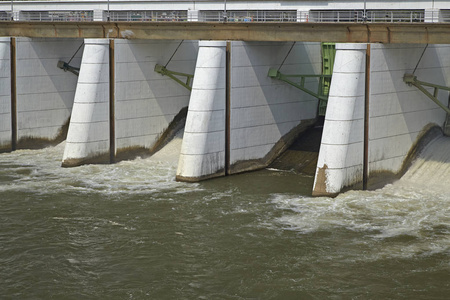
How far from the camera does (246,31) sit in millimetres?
34438

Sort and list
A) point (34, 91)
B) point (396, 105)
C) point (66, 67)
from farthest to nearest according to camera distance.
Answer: point (66, 67) → point (34, 91) → point (396, 105)

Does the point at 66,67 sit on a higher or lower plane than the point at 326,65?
lower

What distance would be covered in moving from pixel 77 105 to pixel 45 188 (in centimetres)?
554

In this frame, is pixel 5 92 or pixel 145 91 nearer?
pixel 145 91

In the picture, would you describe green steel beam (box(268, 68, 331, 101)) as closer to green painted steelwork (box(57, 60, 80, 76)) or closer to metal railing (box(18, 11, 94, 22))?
green painted steelwork (box(57, 60, 80, 76))

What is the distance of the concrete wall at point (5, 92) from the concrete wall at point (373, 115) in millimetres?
18871

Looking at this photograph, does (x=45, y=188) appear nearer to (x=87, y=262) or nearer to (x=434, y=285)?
(x=87, y=262)

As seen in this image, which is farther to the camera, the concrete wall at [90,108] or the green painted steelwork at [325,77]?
the green painted steelwork at [325,77]

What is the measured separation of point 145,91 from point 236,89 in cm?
617

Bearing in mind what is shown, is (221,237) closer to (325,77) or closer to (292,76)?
(292,76)

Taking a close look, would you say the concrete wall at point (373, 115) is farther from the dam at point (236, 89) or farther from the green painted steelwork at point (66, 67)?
the green painted steelwork at point (66, 67)

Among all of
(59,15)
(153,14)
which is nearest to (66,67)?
(153,14)

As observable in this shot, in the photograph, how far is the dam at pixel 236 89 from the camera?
30.5 meters

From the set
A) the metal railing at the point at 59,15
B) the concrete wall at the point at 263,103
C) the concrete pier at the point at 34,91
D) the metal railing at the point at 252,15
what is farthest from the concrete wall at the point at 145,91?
the metal railing at the point at 59,15
